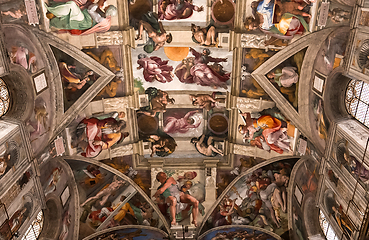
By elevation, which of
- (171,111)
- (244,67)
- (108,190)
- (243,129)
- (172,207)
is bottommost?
(172,207)

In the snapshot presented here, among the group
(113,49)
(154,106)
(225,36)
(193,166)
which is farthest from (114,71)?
(193,166)

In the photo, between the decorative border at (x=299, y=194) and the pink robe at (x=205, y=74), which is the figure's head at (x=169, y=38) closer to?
the pink robe at (x=205, y=74)

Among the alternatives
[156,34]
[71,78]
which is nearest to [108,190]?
[71,78]

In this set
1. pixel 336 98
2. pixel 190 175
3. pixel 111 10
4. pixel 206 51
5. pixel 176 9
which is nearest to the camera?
pixel 336 98

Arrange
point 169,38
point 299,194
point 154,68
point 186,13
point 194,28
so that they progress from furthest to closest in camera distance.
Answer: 1. point 299,194
2. point 154,68
3. point 169,38
4. point 194,28
5. point 186,13

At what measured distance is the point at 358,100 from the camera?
1091 centimetres

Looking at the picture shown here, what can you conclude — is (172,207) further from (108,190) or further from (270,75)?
(270,75)

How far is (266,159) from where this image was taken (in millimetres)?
14914

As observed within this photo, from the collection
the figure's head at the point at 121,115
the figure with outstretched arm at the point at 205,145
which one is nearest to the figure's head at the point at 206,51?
the figure with outstretched arm at the point at 205,145

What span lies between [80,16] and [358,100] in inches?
350

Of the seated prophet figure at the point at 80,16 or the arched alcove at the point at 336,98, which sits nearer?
→ the arched alcove at the point at 336,98

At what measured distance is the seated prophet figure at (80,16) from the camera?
11.4 meters

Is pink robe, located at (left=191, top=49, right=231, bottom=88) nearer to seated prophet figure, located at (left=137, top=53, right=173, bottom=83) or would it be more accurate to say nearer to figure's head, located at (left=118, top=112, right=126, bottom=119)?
seated prophet figure, located at (left=137, top=53, right=173, bottom=83)

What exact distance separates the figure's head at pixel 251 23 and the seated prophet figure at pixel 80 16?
14.5ft
